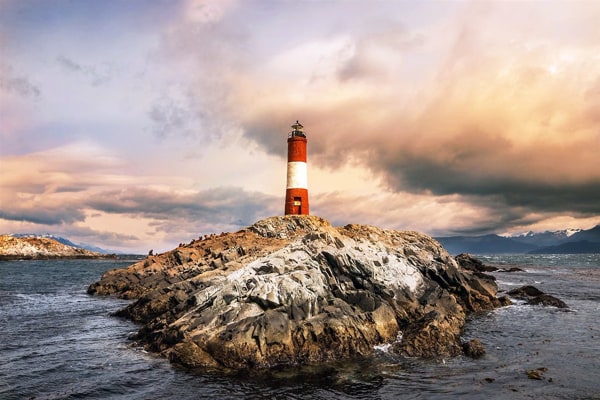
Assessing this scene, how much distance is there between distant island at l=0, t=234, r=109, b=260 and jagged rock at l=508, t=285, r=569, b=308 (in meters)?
134

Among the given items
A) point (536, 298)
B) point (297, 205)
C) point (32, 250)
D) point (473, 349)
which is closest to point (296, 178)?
point (297, 205)

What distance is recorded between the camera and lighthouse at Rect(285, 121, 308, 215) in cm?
4909

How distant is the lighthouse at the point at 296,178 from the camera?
4909 centimetres

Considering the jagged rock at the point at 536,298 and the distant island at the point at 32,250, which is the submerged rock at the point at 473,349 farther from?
the distant island at the point at 32,250

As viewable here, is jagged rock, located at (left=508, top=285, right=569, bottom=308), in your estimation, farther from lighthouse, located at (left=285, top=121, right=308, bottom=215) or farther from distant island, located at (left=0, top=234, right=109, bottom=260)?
distant island, located at (left=0, top=234, right=109, bottom=260)

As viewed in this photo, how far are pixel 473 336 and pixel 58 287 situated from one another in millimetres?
50832

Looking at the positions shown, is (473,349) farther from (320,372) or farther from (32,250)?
(32,250)

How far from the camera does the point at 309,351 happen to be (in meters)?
20.4

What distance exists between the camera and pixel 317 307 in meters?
23.1

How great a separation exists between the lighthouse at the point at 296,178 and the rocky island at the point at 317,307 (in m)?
14.7

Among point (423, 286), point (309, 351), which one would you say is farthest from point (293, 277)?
point (423, 286)

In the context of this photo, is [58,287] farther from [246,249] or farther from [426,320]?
[426,320]

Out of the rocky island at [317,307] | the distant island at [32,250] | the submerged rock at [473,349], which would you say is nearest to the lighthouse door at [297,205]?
the rocky island at [317,307]

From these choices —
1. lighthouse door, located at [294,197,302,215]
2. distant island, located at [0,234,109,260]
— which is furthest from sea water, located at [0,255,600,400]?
distant island, located at [0,234,109,260]
